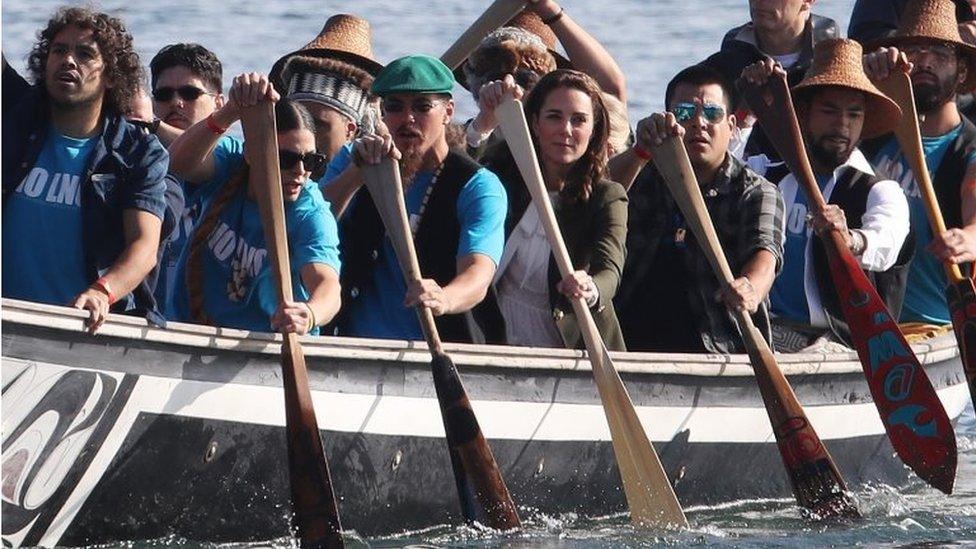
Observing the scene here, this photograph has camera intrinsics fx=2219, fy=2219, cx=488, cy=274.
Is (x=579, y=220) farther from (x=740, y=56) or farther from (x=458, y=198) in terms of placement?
(x=740, y=56)

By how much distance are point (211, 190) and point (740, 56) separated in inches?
110

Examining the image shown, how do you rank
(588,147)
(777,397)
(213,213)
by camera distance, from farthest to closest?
(777,397) → (588,147) → (213,213)

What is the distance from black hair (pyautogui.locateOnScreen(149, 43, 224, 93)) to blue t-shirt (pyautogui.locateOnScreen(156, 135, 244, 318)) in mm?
845

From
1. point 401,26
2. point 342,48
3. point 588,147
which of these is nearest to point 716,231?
point 588,147

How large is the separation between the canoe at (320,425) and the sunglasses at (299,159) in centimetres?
49

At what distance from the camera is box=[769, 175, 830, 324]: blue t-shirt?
7426mm

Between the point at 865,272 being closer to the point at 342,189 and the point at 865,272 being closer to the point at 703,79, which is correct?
the point at 703,79

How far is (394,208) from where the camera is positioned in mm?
6168

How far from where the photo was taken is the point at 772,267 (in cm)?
686

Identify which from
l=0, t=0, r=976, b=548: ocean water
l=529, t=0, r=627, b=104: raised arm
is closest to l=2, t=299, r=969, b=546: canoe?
l=529, t=0, r=627, b=104: raised arm

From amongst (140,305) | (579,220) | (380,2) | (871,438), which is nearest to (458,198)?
(579,220)

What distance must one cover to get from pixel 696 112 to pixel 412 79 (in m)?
1.10

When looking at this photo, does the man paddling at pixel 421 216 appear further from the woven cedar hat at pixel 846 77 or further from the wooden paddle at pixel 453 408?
the woven cedar hat at pixel 846 77

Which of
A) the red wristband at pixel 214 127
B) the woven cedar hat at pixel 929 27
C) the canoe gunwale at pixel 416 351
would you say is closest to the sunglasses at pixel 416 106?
the red wristband at pixel 214 127
